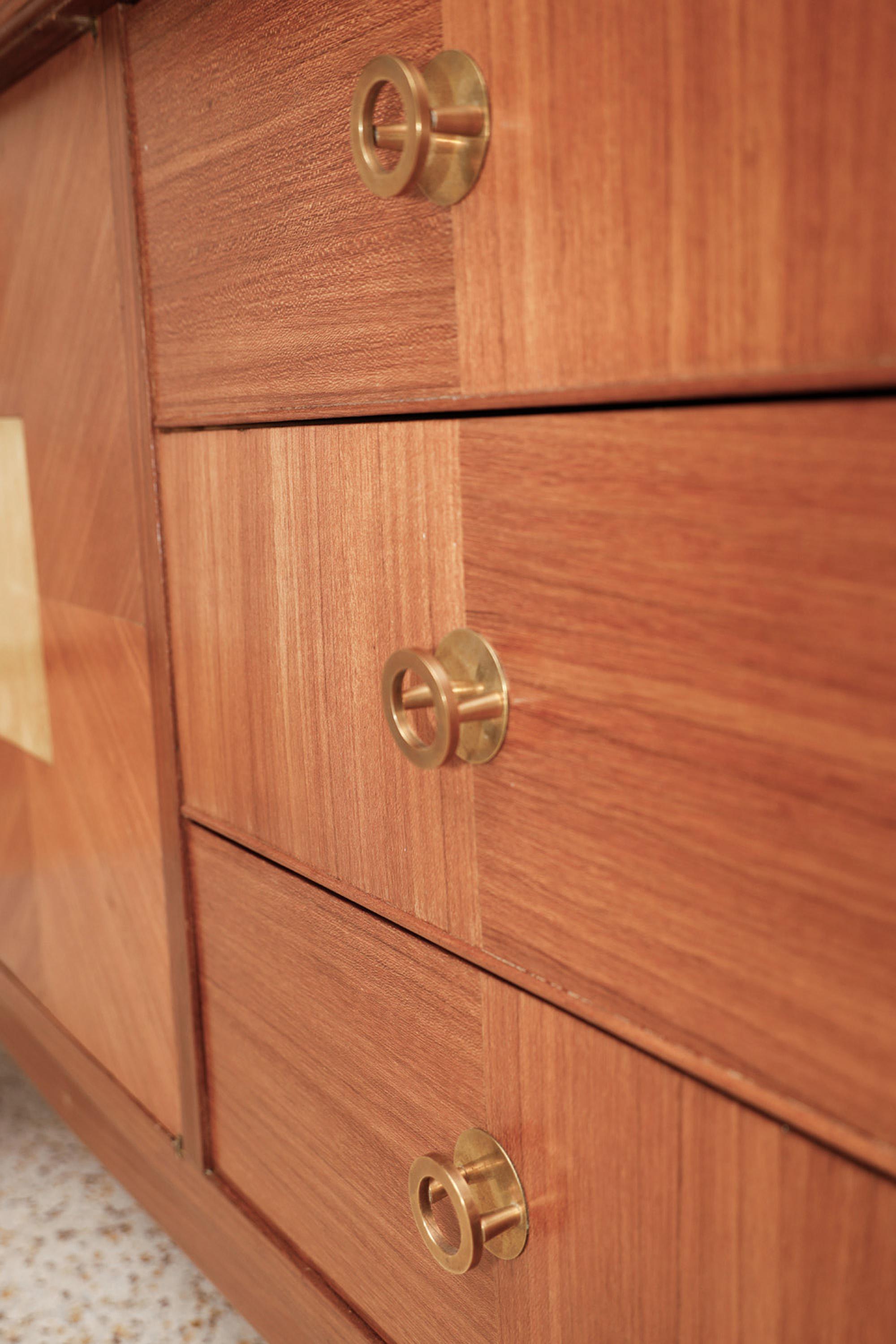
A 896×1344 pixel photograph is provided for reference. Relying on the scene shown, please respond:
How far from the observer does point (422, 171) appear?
0.38m

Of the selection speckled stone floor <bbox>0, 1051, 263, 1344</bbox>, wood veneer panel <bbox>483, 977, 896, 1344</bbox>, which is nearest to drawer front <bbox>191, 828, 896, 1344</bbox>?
wood veneer panel <bbox>483, 977, 896, 1344</bbox>

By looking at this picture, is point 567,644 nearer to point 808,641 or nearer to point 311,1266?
point 808,641

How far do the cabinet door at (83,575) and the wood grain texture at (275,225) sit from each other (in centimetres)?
7

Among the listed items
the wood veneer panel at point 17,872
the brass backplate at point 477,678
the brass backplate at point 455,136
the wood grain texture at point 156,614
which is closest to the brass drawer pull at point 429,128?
the brass backplate at point 455,136

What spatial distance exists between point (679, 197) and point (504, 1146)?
34 cm

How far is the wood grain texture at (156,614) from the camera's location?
0.59 m

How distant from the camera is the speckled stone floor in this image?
720mm

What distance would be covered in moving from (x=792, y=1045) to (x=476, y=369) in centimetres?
23

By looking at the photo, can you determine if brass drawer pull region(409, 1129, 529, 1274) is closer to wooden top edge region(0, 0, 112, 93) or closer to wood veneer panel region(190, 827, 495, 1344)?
wood veneer panel region(190, 827, 495, 1344)

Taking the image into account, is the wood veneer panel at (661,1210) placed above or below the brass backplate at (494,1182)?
above

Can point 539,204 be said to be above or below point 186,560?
above

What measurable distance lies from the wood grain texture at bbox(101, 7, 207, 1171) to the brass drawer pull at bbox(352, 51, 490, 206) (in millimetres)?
256

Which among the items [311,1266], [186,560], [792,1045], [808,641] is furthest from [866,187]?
[311,1266]

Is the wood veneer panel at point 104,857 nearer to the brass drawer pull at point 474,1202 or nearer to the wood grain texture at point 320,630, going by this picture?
the wood grain texture at point 320,630
